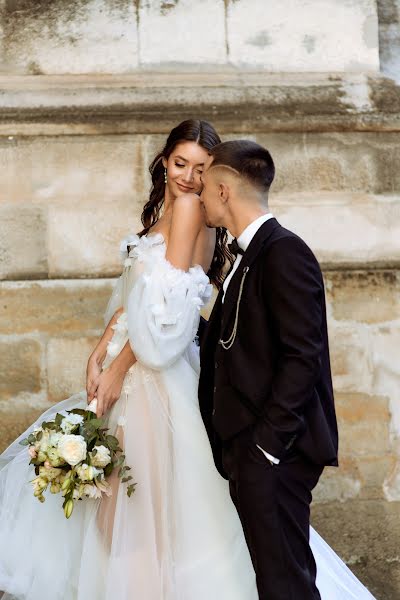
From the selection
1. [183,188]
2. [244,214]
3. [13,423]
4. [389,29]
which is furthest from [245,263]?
[389,29]

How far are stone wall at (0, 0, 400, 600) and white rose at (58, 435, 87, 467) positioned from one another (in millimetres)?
1523

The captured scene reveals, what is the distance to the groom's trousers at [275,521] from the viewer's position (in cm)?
264

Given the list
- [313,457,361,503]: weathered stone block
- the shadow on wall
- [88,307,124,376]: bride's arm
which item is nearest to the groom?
[88,307,124,376]: bride's arm

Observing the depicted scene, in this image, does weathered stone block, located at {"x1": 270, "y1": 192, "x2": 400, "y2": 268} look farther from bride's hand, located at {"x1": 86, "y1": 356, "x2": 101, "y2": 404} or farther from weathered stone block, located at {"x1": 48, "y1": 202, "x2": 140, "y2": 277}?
bride's hand, located at {"x1": 86, "y1": 356, "x2": 101, "y2": 404}

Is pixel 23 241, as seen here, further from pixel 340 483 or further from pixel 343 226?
pixel 340 483

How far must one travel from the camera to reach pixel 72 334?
452cm

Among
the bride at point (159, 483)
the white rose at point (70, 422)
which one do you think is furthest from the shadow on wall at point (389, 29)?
the white rose at point (70, 422)

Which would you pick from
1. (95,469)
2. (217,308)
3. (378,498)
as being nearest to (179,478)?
(95,469)

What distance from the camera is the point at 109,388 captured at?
3.27 m

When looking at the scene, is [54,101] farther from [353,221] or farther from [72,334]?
[353,221]

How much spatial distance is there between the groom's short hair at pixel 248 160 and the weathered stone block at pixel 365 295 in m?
1.85

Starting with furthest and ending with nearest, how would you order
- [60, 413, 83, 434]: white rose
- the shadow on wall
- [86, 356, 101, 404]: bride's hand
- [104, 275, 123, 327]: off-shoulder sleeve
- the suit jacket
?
the shadow on wall, [104, 275, 123, 327]: off-shoulder sleeve, [86, 356, 101, 404]: bride's hand, [60, 413, 83, 434]: white rose, the suit jacket

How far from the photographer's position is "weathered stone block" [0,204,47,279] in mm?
4512

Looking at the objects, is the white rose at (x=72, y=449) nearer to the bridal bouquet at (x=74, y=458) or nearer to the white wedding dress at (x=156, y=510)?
the bridal bouquet at (x=74, y=458)
